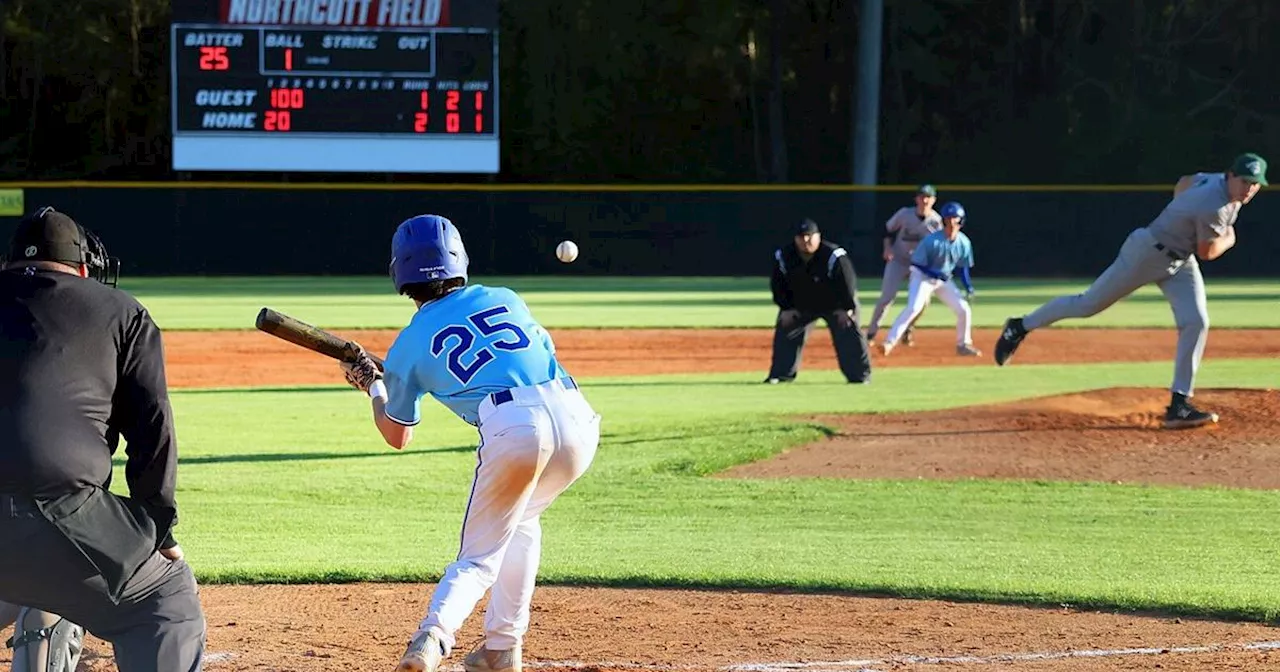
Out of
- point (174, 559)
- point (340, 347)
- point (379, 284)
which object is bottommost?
point (379, 284)

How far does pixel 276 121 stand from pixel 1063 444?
2058 centimetres

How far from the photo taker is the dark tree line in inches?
1513

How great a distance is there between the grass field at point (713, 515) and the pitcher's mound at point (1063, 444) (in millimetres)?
318

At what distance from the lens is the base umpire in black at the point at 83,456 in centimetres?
395

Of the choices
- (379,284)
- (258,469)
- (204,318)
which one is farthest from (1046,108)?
(258,469)

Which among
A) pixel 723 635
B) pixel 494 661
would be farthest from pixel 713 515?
pixel 494 661

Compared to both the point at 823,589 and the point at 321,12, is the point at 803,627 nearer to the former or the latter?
the point at 823,589

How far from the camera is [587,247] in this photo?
34.4m

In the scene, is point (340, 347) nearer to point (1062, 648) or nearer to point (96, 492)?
point (96, 492)

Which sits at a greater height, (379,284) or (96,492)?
(96,492)

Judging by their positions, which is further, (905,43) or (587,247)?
(905,43)

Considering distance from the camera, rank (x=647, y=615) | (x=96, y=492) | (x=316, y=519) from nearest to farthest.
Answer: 1. (x=96, y=492)
2. (x=647, y=615)
3. (x=316, y=519)

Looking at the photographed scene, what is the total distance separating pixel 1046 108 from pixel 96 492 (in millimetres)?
38775

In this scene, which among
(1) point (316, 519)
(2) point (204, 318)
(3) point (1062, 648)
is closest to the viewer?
(3) point (1062, 648)
